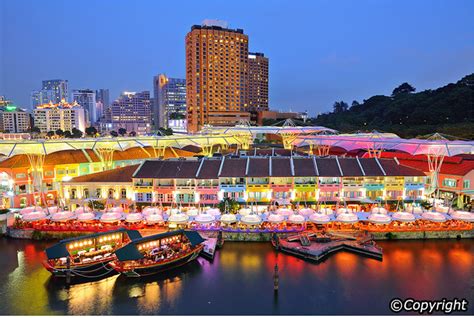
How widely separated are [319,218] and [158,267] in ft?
48.9

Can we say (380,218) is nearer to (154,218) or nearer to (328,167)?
(328,167)

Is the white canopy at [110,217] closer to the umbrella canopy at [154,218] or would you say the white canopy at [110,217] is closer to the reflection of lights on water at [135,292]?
the umbrella canopy at [154,218]

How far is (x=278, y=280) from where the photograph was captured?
996 inches

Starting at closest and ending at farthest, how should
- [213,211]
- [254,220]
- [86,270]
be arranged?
[86,270], [254,220], [213,211]

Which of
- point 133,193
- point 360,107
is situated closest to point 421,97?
point 360,107

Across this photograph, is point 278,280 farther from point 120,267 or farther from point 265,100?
point 265,100

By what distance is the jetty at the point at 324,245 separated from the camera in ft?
95.0

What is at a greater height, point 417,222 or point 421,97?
point 421,97

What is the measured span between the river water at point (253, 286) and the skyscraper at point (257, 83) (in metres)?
138

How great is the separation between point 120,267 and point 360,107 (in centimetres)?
12465

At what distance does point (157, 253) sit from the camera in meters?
27.6

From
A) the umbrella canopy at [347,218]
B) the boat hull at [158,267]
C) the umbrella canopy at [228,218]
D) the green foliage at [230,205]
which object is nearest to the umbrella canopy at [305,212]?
the umbrella canopy at [347,218]

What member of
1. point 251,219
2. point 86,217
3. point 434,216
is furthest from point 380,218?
point 86,217

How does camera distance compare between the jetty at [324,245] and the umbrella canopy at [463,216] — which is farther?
the umbrella canopy at [463,216]
